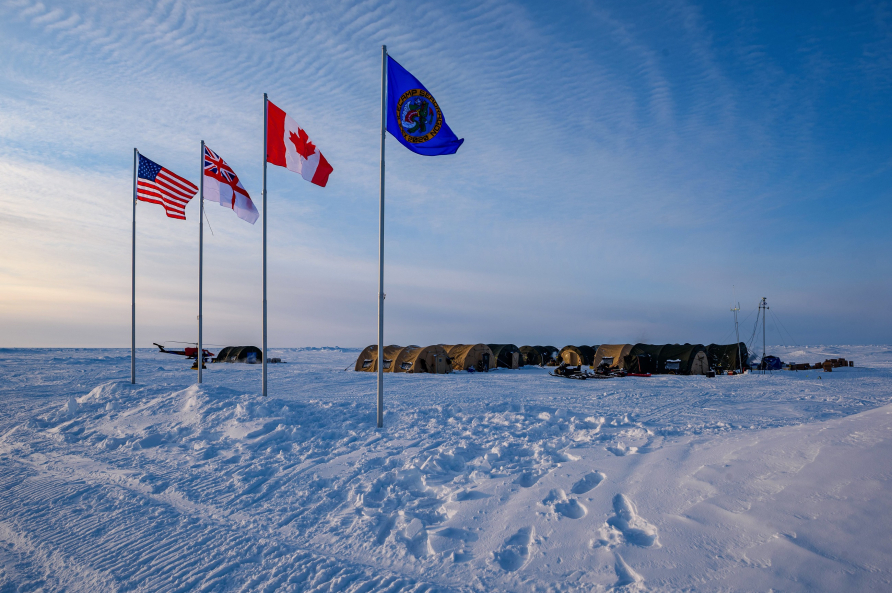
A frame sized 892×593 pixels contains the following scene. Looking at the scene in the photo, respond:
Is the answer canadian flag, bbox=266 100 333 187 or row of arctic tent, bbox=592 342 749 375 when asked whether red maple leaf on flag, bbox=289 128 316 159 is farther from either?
row of arctic tent, bbox=592 342 749 375

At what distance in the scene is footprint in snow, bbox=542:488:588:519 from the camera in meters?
5.37

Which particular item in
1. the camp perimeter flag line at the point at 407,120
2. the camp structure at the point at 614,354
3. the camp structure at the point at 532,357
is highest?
the camp perimeter flag line at the point at 407,120

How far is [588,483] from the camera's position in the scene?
242 inches

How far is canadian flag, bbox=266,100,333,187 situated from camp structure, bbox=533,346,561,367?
1339 inches

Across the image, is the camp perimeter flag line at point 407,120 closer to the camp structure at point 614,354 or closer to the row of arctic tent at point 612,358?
the row of arctic tent at point 612,358

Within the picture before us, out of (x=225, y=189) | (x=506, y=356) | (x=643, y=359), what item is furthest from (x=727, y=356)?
(x=225, y=189)

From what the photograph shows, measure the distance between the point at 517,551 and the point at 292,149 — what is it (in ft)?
37.2

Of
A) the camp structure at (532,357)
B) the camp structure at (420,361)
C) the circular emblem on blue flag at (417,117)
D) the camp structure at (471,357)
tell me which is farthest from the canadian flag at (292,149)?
the camp structure at (532,357)

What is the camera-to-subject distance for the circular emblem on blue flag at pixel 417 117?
10.2 meters

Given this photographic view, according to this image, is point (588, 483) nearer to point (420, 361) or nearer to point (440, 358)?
point (420, 361)

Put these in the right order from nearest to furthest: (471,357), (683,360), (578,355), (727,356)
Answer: (683,360) → (471,357) → (727,356) → (578,355)

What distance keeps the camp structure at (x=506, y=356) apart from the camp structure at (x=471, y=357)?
7.99 ft

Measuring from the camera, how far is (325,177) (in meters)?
12.8

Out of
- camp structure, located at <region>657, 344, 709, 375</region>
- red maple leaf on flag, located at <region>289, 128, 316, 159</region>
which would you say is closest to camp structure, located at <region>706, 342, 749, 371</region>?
camp structure, located at <region>657, 344, 709, 375</region>
